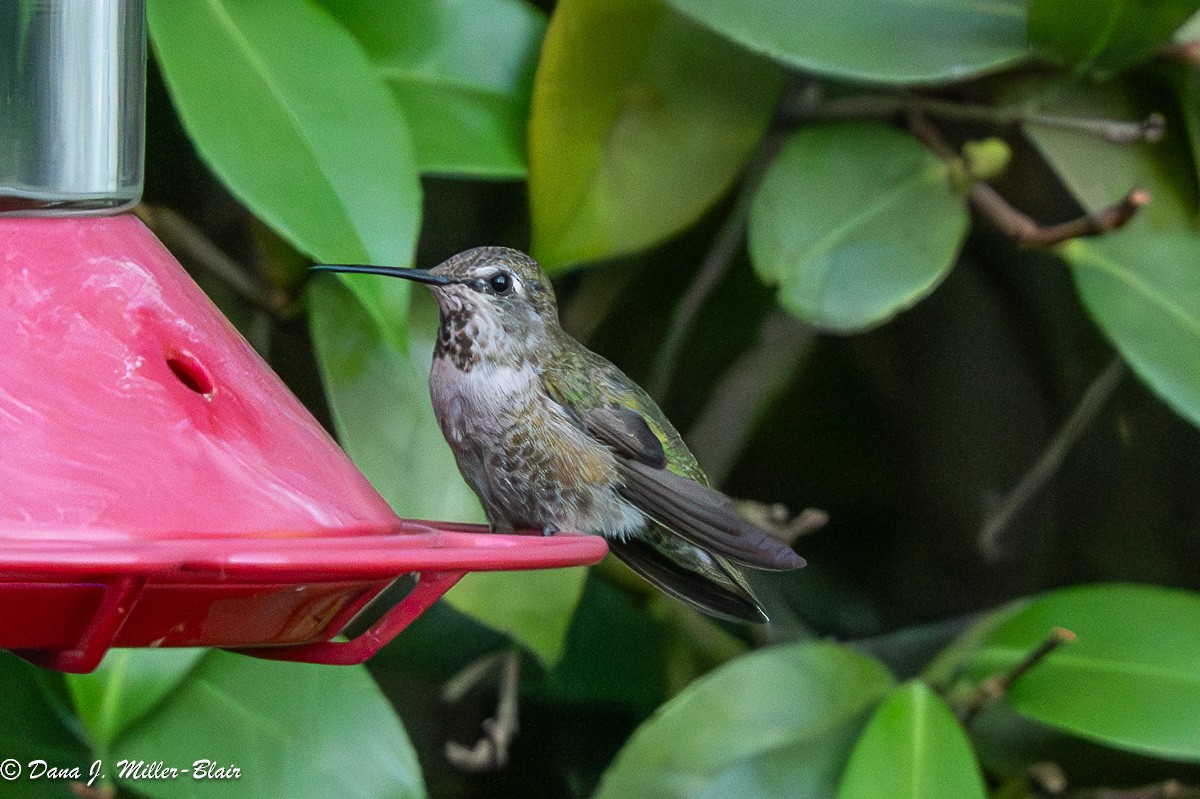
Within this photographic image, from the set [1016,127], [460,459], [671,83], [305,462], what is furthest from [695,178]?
[305,462]

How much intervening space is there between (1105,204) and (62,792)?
4.92 feet

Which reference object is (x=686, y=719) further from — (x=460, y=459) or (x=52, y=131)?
(x=52, y=131)

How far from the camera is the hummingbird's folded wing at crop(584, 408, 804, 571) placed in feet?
2.98

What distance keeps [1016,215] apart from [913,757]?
67cm

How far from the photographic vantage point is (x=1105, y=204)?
1665 mm

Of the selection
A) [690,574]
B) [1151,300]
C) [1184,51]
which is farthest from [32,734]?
[1184,51]

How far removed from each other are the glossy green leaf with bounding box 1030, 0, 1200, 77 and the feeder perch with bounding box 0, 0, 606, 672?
1005 mm

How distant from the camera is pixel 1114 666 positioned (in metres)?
1.56

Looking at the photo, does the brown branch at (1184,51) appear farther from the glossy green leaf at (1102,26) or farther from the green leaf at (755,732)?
the green leaf at (755,732)

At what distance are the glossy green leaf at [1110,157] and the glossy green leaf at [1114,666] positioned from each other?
0.48 meters

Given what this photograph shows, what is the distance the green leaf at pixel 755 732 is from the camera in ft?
5.07

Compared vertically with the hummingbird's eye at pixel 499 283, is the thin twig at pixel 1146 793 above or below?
below

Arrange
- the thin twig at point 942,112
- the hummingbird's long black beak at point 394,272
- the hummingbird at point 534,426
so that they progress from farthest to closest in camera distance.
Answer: the thin twig at point 942,112
the hummingbird at point 534,426
the hummingbird's long black beak at point 394,272

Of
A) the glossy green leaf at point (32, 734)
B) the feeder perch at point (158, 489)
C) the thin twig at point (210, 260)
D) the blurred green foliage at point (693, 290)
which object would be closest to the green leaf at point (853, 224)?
the blurred green foliage at point (693, 290)
